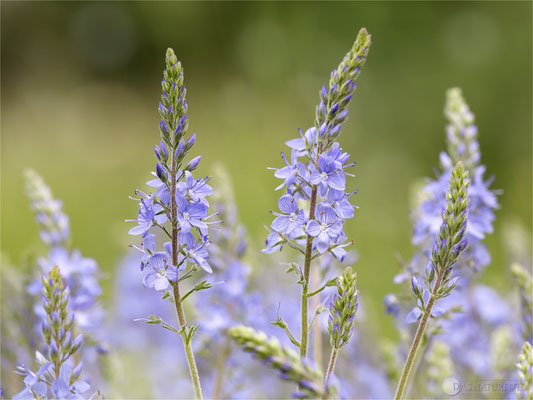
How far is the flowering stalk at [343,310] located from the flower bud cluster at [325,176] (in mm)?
60

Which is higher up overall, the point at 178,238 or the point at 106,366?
the point at 178,238

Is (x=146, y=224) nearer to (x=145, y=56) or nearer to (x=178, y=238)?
(x=178, y=238)

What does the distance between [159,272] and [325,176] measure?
302 mm

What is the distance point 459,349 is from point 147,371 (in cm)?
105

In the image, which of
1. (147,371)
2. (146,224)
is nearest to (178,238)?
(146,224)

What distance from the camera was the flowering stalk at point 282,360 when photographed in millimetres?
816

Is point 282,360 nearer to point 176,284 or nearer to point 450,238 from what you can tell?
point 176,284

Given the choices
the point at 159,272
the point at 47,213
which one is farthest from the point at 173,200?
the point at 47,213

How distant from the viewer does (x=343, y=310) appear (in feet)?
3.26

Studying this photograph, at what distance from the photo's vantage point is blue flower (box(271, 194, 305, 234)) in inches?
41.4

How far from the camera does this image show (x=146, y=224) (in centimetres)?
102

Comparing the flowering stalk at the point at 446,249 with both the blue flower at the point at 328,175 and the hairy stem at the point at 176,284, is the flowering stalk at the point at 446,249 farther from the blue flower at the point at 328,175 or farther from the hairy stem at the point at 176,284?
the hairy stem at the point at 176,284

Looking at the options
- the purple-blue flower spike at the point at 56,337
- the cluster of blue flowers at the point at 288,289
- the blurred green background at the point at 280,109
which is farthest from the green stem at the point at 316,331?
the blurred green background at the point at 280,109

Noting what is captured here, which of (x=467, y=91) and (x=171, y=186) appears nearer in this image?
(x=171, y=186)
